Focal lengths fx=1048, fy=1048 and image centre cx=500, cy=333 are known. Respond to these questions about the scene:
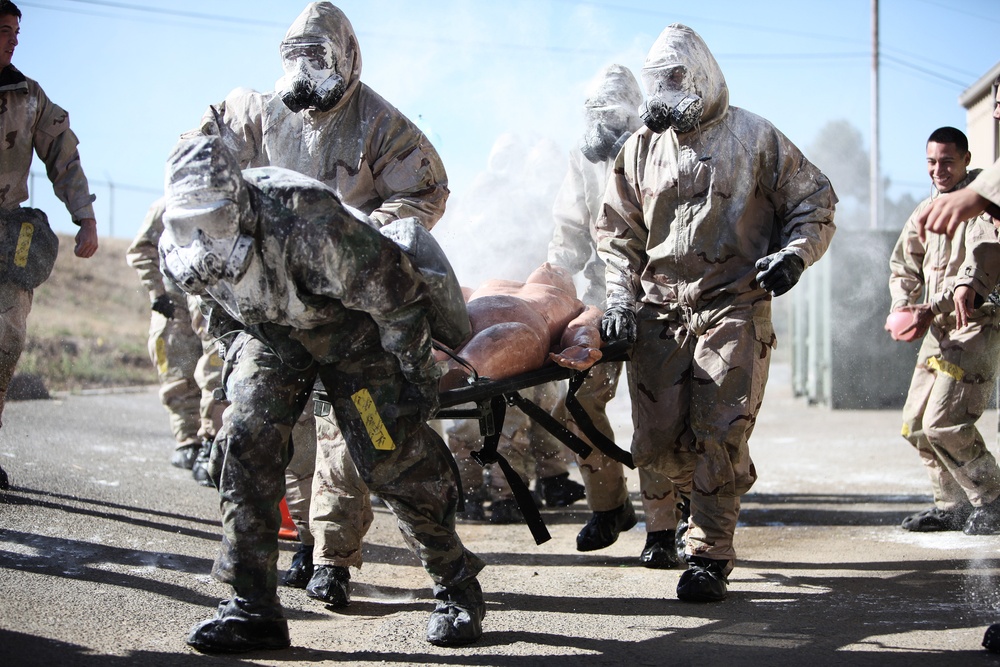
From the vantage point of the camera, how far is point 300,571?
14.4ft

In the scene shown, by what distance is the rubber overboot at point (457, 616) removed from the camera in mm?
3451

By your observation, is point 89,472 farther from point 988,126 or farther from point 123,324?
point 123,324

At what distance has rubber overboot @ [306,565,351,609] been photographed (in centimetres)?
404

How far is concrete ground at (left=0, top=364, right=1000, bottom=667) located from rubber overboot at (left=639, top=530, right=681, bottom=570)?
0.09 m

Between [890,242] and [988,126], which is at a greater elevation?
[988,126]

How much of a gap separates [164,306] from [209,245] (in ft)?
14.6

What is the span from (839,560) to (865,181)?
40.5 meters

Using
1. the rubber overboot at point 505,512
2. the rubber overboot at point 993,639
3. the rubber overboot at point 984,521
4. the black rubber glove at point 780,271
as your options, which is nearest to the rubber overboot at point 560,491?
the rubber overboot at point 505,512

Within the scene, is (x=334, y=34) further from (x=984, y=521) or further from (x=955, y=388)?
(x=984, y=521)

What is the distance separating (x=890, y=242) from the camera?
12320 millimetres

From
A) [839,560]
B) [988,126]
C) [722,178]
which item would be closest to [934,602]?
[839,560]

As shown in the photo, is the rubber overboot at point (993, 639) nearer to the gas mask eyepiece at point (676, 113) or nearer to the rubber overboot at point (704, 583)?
the rubber overboot at point (704, 583)

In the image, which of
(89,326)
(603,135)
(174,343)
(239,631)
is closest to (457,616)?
(239,631)

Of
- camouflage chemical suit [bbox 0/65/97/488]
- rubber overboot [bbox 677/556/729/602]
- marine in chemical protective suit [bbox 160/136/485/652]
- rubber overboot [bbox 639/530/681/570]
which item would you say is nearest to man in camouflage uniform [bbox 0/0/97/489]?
camouflage chemical suit [bbox 0/65/97/488]
